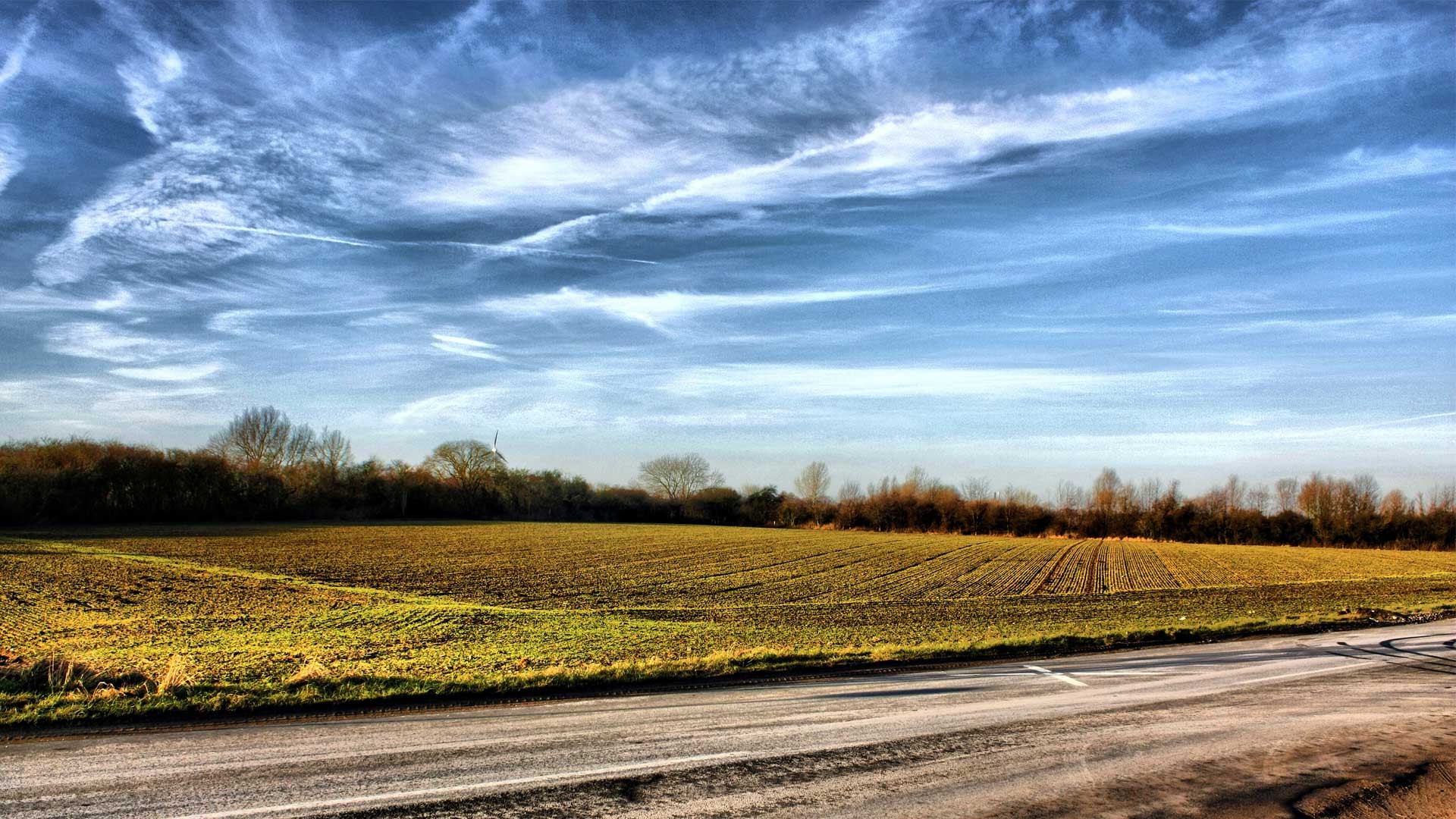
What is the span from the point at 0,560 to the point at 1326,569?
7355 centimetres

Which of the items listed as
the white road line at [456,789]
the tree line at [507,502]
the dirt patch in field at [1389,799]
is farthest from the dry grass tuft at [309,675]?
the tree line at [507,502]

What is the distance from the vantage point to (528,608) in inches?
1045

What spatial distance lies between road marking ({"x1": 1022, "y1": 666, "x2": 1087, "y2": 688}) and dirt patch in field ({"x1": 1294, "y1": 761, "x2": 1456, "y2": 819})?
4438 millimetres

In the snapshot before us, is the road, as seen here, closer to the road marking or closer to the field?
the road marking

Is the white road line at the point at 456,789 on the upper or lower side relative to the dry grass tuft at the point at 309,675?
upper

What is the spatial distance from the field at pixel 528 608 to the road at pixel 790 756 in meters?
2.02

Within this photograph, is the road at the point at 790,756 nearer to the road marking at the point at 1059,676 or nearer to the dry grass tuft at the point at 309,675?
the road marking at the point at 1059,676

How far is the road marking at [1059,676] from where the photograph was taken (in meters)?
12.7

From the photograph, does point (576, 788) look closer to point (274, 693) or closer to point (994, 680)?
point (274, 693)

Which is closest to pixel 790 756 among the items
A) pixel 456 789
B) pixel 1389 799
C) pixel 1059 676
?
pixel 456 789

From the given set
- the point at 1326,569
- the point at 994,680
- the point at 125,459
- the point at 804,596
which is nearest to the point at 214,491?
the point at 125,459

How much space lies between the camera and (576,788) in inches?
284

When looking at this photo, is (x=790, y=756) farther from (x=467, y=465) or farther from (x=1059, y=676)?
(x=467, y=465)

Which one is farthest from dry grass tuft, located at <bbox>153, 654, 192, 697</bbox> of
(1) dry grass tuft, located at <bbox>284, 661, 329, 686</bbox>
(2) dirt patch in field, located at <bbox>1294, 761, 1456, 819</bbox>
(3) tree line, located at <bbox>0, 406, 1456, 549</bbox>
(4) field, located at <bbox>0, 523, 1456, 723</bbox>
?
(3) tree line, located at <bbox>0, 406, 1456, 549</bbox>
